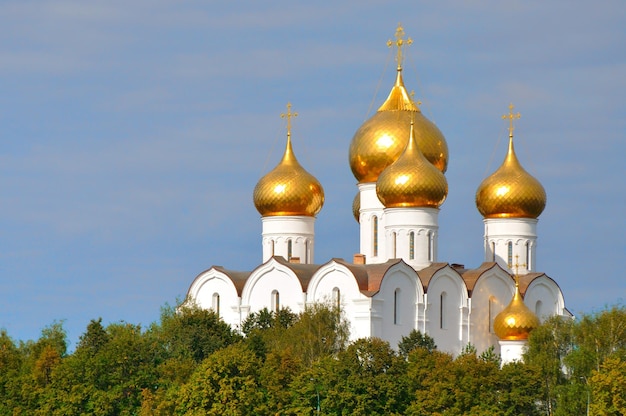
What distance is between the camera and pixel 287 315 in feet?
161

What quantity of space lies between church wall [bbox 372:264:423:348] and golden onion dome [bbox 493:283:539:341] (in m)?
2.40

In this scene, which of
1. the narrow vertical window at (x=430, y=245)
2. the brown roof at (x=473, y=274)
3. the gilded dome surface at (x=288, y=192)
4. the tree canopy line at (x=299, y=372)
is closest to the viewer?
the tree canopy line at (x=299, y=372)

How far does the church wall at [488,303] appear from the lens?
50.6 metres

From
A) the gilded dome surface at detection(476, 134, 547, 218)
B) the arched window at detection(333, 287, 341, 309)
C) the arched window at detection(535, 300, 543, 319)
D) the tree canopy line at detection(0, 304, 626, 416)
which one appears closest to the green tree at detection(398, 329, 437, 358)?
the tree canopy line at detection(0, 304, 626, 416)

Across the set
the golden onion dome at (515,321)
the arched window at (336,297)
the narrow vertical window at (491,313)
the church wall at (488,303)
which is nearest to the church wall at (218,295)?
the arched window at (336,297)

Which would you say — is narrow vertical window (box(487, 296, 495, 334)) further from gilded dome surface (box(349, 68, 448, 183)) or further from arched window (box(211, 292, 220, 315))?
arched window (box(211, 292, 220, 315))

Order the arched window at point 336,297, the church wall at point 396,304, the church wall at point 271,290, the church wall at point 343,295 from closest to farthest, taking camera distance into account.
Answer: the church wall at point 343,295 → the church wall at point 396,304 → the arched window at point 336,297 → the church wall at point 271,290

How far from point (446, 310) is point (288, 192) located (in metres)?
6.03

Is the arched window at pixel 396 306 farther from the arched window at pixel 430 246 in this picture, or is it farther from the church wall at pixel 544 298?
the church wall at pixel 544 298

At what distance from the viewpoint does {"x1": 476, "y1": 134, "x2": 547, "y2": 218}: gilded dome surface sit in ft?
174

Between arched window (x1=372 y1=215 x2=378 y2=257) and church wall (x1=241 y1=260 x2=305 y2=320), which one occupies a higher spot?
arched window (x1=372 y1=215 x2=378 y2=257)

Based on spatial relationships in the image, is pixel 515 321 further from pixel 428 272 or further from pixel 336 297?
pixel 336 297

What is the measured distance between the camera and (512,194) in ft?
174

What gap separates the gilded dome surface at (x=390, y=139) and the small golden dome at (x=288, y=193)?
136 cm
